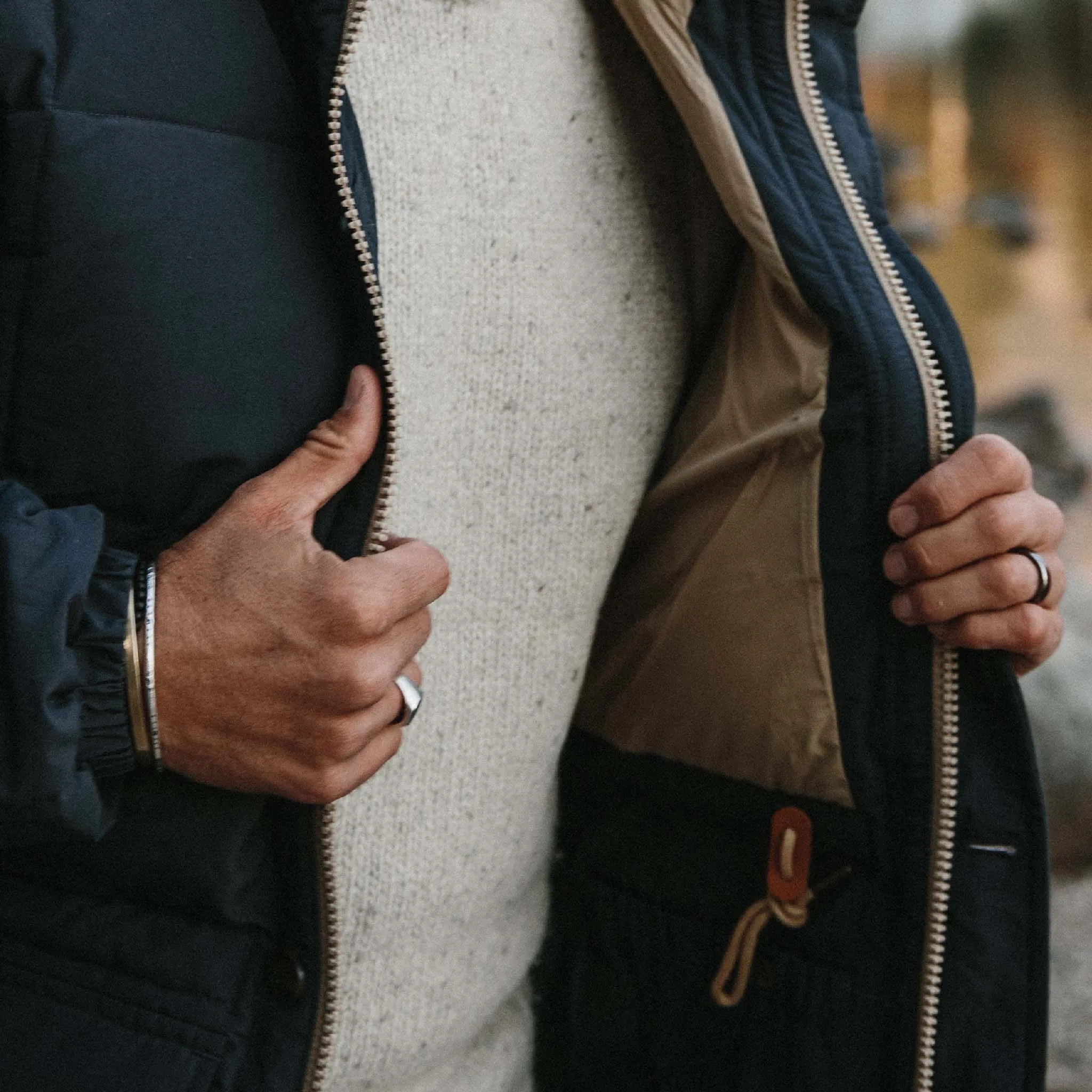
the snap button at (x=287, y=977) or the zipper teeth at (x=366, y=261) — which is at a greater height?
the zipper teeth at (x=366, y=261)

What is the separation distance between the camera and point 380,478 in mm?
754

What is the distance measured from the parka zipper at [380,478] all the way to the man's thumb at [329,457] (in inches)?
0.6

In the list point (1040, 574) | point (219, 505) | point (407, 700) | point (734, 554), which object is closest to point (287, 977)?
point (407, 700)

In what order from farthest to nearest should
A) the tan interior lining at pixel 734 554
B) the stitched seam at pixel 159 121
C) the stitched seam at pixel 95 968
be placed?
1. the tan interior lining at pixel 734 554
2. the stitched seam at pixel 95 968
3. the stitched seam at pixel 159 121

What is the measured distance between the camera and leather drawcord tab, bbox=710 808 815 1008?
0.92m

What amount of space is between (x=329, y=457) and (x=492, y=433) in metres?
0.18

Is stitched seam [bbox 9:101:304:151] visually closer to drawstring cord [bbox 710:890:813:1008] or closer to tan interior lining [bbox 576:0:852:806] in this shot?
tan interior lining [bbox 576:0:852:806]

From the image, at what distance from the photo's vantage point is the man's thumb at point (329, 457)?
0.71 meters

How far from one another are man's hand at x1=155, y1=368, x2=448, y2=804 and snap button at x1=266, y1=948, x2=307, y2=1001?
0.13 m

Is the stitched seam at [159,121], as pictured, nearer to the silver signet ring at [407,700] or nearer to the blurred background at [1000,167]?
the silver signet ring at [407,700]

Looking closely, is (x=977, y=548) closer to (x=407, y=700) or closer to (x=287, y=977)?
(x=407, y=700)

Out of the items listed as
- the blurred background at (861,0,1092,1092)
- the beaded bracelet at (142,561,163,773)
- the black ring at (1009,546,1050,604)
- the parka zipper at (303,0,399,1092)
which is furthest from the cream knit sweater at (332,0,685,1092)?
the blurred background at (861,0,1092,1092)

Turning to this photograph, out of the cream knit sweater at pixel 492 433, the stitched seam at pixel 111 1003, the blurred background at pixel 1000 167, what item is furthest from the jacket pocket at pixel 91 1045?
the blurred background at pixel 1000 167

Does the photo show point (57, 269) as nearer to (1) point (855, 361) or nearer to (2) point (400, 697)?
(2) point (400, 697)
